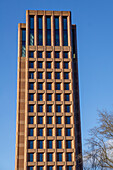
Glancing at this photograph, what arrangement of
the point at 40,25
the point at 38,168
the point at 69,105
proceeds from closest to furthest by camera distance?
the point at 38,168, the point at 69,105, the point at 40,25

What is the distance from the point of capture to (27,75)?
102750mm

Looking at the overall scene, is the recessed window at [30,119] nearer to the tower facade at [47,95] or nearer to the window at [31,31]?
the tower facade at [47,95]

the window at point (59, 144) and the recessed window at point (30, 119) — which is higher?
the recessed window at point (30, 119)

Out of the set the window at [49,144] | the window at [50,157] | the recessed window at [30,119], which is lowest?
the window at [50,157]

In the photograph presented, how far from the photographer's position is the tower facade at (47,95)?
96.1 metres

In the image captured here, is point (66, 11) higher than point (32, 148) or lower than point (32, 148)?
higher

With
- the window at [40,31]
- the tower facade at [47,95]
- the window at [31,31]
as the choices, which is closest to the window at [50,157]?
the tower facade at [47,95]

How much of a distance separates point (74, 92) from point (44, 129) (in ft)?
57.1

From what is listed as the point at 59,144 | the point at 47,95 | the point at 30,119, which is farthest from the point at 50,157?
the point at 47,95

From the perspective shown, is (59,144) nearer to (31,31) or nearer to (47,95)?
(47,95)

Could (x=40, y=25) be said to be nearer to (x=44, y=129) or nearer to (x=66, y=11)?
(x=66, y=11)

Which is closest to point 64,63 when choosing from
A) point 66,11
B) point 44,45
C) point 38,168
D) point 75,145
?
point 44,45

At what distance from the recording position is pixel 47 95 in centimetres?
10144

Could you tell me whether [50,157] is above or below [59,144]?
below
